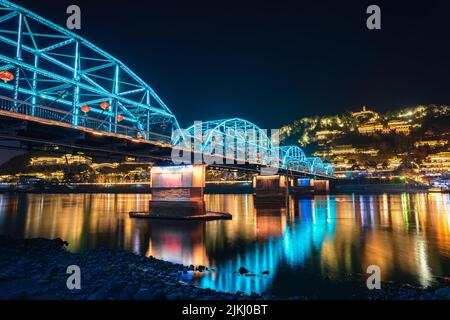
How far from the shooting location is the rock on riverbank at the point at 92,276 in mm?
9922

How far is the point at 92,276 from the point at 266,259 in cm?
1036

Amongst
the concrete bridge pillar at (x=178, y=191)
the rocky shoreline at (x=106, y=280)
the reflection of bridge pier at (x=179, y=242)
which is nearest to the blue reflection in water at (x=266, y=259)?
the rocky shoreline at (x=106, y=280)

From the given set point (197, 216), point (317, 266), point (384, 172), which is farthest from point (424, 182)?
point (317, 266)

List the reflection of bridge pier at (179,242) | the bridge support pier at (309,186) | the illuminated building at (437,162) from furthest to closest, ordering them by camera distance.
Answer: the illuminated building at (437,162) → the bridge support pier at (309,186) → the reflection of bridge pier at (179,242)

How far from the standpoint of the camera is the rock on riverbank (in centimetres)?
992

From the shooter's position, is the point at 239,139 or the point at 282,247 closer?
the point at 282,247

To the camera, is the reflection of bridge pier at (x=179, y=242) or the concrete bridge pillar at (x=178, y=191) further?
the concrete bridge pillar at (x=178, y=191)

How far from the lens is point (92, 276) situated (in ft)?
41.5

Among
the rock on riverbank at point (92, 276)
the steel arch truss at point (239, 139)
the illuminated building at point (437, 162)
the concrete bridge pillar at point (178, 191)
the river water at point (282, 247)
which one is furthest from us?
the illuminated building at point (437, 162)

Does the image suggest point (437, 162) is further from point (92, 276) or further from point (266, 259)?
point (92, 276)

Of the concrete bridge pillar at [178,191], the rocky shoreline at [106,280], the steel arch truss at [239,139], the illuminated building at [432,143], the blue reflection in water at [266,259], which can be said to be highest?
the illuminated building at [432,143]

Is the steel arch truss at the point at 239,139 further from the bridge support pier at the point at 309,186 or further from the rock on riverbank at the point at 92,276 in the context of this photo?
the rock on riverbank at the point at 92,276

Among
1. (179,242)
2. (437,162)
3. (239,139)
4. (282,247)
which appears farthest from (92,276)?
(437,162)

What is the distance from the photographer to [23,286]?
10539 millimetres
